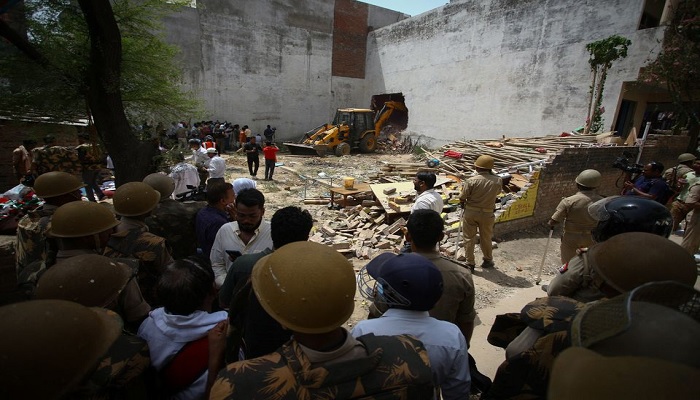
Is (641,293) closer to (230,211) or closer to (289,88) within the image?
(230,211)

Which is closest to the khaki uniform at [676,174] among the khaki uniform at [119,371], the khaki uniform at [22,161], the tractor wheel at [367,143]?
the khaki uniform at [119,371]

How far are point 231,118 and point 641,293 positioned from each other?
2278cm

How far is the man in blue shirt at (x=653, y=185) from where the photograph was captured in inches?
232

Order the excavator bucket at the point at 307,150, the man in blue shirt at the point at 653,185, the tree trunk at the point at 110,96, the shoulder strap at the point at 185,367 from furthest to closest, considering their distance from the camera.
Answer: the excavator bucket at the point at 307,150, the man in blue shirt at the point at 653,185, the tree trunk at the point at 110,96, the shoulder strap at the point at 185,367


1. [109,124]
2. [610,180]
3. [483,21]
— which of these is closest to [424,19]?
[483,21]

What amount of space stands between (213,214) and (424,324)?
2.49m

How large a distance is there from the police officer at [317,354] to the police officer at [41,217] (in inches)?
111

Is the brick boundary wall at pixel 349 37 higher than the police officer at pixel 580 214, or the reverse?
the brick boundary wall at pixel 349 37

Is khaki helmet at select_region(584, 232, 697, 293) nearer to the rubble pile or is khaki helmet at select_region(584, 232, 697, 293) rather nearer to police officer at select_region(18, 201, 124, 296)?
police officer at select_region(18, 201, 124, 296)

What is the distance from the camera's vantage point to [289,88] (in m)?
23.0

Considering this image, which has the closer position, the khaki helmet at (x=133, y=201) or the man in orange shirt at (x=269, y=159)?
the khaki helmet at (x=133, y=201)

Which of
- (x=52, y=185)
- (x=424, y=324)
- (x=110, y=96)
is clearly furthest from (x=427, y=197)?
(x=110, y=96)

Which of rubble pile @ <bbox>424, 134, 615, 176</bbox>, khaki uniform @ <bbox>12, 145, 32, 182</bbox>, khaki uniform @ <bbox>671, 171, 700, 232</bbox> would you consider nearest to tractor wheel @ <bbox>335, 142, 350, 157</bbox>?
rubble pile @ <bbox>424, 134, 615, 176</bbox>

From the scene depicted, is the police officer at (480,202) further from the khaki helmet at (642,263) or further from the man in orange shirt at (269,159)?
the man in orange shirt at (269,159)
